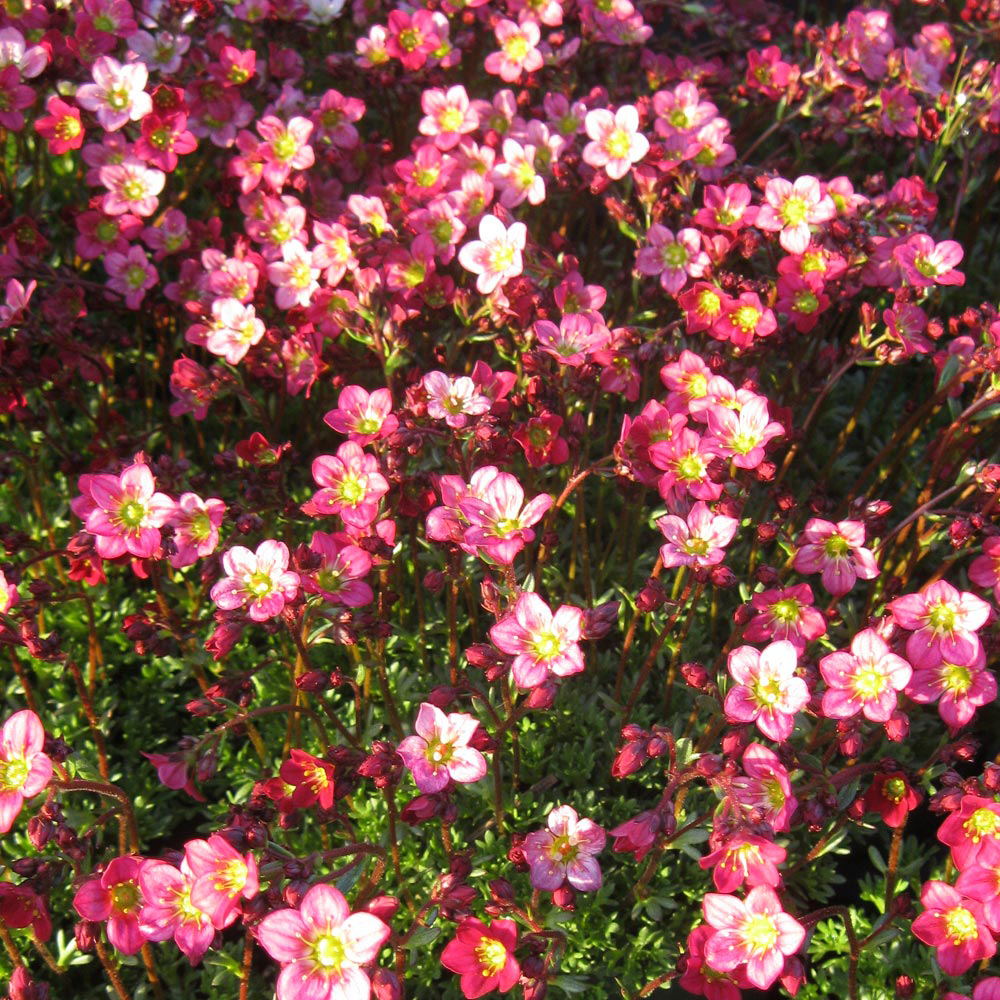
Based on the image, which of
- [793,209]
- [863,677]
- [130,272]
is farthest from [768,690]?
[130,272]

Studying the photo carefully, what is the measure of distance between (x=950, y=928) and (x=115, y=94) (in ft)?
9.73

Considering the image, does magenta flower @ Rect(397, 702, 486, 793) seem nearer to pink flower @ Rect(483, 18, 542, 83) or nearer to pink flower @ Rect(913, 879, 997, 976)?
pink flower @ Rect(913, 879, 997, 976)

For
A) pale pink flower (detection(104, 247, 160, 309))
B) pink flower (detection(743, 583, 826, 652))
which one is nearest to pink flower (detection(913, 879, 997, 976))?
pink flower (detection(743, 583, 826, 652))

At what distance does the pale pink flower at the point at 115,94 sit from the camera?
292 centimetres

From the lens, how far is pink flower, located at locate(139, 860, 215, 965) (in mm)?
1706

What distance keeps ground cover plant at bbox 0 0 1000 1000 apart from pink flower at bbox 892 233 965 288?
0.02 metres

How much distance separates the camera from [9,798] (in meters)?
1.84

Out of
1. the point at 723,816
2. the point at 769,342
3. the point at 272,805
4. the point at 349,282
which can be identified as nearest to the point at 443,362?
the point at 349,282

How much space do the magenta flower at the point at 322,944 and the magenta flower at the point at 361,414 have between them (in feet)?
3.34

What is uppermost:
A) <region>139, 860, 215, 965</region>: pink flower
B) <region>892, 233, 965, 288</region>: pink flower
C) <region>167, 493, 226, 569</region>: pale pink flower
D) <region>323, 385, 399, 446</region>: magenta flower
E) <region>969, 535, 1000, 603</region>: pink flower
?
<region>892, 233, 965, 288</region>: pink flower

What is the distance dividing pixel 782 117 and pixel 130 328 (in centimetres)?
238

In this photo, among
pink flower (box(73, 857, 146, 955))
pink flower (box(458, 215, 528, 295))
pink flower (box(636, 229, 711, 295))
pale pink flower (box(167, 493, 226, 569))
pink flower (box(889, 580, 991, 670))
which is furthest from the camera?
pink flower (box(636, 229, 711, 295))

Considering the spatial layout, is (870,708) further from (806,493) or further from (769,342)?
(806,493)

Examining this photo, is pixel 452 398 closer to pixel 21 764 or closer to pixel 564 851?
pixel 564 851
